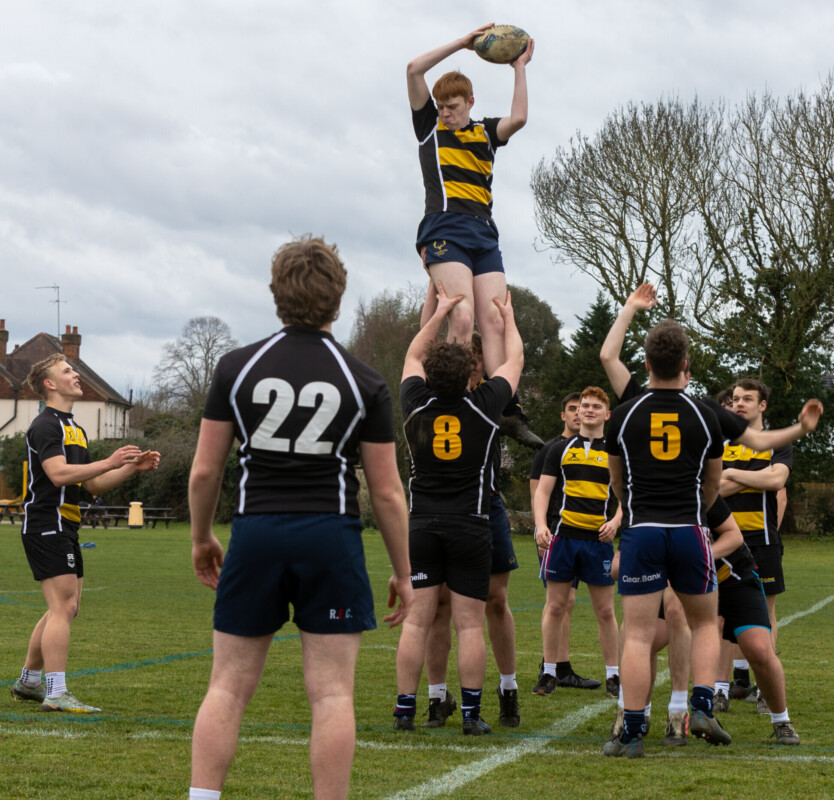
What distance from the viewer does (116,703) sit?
24.4 feet

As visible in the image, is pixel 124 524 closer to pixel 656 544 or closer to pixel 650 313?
pixel 650 313

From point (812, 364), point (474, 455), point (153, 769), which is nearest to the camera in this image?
point (153, 769)

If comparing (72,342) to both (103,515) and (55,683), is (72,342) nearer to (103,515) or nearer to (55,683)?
(103,515)

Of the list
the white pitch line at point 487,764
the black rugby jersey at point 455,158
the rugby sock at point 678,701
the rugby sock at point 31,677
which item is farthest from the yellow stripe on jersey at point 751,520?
the rugby sock at point 31,677

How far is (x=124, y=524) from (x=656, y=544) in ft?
148

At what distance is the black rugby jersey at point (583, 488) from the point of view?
9016 mm

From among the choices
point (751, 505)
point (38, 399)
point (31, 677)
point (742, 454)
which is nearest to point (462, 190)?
point (742, 454)

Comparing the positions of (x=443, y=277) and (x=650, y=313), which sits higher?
(x=650, y=313)

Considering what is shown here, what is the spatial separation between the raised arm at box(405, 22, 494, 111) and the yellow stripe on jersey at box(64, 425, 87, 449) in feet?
10.7

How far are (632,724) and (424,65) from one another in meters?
4.06

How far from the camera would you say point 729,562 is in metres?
6.59

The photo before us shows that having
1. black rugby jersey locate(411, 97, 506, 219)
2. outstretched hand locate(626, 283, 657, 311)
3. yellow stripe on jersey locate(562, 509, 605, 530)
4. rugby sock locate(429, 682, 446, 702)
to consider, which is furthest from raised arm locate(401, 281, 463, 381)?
yellow stripe on jersey locate(562, 509, 605, 530)

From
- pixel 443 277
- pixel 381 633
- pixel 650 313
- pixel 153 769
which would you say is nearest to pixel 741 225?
pixel 650 313

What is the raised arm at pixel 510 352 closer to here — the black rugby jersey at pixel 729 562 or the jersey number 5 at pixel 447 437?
the jersey number 5 at pixel 447 437
